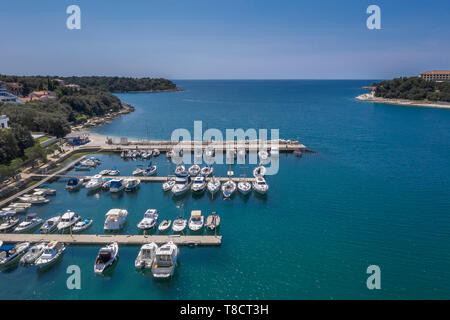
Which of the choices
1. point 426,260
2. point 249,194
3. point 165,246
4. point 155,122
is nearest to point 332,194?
point 249,194

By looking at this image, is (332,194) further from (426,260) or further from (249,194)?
(426,260)

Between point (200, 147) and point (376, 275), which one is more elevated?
point (200, 147)

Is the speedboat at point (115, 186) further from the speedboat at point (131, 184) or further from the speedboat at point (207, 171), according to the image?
the speedboat at point (207, 171)

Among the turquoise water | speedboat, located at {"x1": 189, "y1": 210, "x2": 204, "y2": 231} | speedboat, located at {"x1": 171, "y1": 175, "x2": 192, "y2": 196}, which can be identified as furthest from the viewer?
speedboat, located at {"x1": 171, "y1": 175, "x2": 192, "y2": 196}

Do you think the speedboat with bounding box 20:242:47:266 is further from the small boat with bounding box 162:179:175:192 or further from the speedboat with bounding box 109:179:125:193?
the small boat with bounding box 162:179:175:192

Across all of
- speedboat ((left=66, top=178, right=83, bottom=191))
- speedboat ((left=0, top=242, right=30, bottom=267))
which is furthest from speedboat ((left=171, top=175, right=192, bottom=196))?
speedboat ((left=0, top=242, right=30, bottom=267))

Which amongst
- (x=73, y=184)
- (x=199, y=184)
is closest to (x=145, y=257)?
(x=199, y=184)
